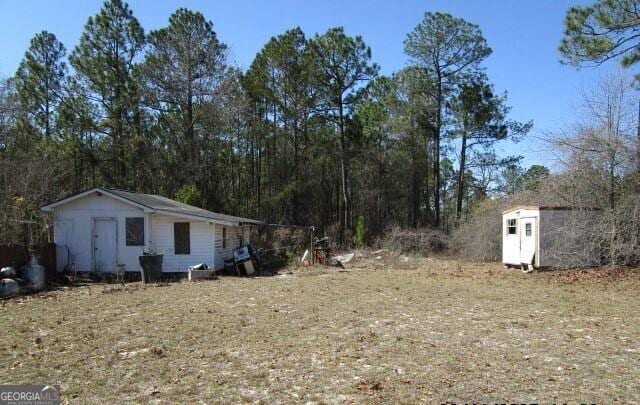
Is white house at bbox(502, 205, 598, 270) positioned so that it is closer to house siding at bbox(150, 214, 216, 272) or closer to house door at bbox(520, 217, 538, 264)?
house door at bbox(520, 217, 538, 264)

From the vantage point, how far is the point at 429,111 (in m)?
27.9

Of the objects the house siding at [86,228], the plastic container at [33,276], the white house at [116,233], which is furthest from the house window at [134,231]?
the plastic container at [33,276]

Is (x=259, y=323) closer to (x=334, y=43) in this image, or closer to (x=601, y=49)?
(x=601, y=49)

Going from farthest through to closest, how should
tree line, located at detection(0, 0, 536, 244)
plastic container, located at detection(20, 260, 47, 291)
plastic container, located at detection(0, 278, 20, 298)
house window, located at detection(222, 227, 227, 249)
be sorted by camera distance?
tree line, located at detection(0, 0, 536, 244) < house window, located at detection(222, 227, 227, 249) < plastic container, located at detection(20, 260, 47, 291) < plastic container, located at detection(0, 278, 20, 298)

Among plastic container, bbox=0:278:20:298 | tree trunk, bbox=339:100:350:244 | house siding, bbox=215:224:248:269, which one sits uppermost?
tree trunk, bbox=339:100:350:244

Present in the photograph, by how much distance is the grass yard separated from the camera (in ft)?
15.4

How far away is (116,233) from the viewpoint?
663 inches

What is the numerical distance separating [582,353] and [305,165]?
2567cm

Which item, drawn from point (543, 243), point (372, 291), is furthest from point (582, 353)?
point (543, 243)

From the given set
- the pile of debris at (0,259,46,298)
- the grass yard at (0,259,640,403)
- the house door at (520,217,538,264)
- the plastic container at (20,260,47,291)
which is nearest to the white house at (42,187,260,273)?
the pile of debris at (0,259,46,298)

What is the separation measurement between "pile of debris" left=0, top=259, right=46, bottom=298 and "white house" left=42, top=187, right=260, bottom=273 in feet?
10.7

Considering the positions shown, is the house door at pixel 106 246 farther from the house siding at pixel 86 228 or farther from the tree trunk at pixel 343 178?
the tree trunk at pixel 343 178

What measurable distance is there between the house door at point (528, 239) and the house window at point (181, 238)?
458 inches

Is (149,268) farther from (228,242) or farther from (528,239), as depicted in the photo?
(528,239)
